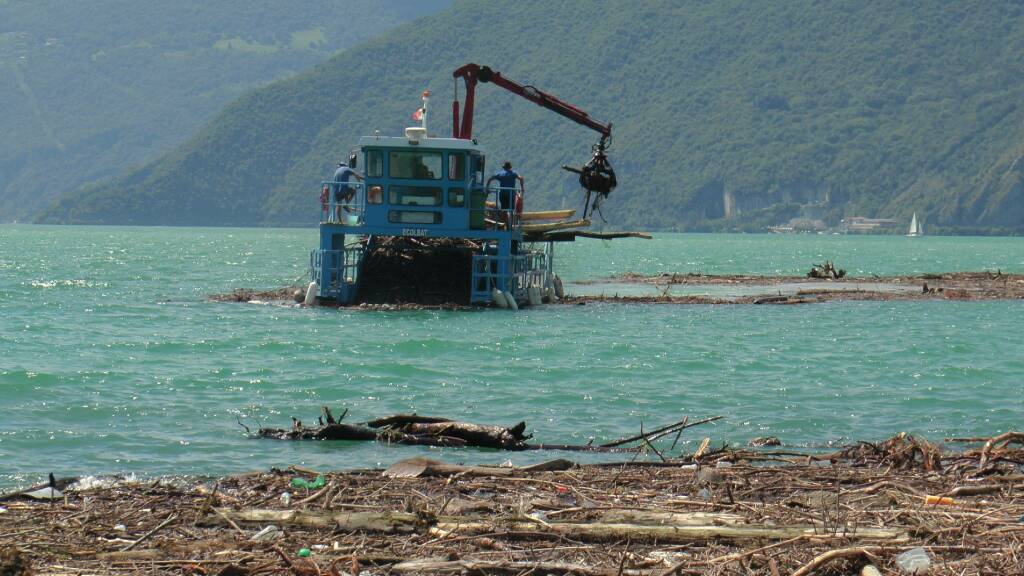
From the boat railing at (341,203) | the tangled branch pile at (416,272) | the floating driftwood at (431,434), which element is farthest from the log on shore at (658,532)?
the tangled branch pile at (416,272)

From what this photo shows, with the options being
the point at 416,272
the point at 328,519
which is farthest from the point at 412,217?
the point at 328,519

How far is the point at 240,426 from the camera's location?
15461 millimetres

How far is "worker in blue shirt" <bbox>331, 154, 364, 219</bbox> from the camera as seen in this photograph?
103 feet

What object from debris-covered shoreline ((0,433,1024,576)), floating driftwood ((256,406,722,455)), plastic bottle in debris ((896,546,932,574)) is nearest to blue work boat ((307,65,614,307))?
floating driftwood ((256,406,722,455))

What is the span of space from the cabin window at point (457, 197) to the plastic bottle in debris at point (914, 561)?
74.2ft

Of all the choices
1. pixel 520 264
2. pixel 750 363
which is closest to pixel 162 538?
pixel 750 363

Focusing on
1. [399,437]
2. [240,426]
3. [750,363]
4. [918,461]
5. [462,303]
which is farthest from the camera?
[462,303]

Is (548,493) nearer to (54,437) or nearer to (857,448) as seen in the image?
(857,448)

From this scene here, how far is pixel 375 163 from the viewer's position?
1220 inches

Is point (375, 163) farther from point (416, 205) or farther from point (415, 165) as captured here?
point (416, 205)

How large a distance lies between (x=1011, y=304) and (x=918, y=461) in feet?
86.1

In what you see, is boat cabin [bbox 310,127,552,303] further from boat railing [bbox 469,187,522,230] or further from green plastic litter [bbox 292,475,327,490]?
green plastic litter [bbox 292,475,327,490]

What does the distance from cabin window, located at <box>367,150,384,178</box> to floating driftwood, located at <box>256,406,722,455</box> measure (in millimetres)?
16480

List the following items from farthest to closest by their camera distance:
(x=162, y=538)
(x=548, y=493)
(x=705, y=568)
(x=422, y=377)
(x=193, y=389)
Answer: (x=422, y=377) → (x=193, y=389) → (x=548, y=493) → (x=162, y=538) → (x=705, y=568)
